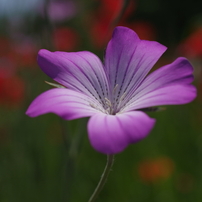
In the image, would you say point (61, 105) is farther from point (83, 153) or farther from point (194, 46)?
point (194, 46)

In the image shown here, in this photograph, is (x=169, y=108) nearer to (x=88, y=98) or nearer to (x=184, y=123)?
(x=184, y=123)

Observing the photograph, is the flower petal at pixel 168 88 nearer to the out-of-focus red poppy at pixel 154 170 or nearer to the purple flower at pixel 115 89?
the purple flower at pixel 115 89

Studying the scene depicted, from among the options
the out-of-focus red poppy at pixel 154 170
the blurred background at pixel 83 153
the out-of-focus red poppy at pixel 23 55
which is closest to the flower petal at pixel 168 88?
the blurred background at pixel 83 153

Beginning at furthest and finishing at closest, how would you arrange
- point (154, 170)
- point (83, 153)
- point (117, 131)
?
point (83, 153) → point (154, 170) → point (117, 131)

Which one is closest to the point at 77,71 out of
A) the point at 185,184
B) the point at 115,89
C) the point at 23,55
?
the point at 115,89

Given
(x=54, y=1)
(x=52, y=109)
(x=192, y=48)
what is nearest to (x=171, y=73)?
(x=52, y=109)

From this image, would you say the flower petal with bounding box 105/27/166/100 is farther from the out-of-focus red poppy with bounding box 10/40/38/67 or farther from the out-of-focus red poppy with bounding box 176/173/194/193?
the out-of-focus red poppy with bounding box 10/40/38/67
